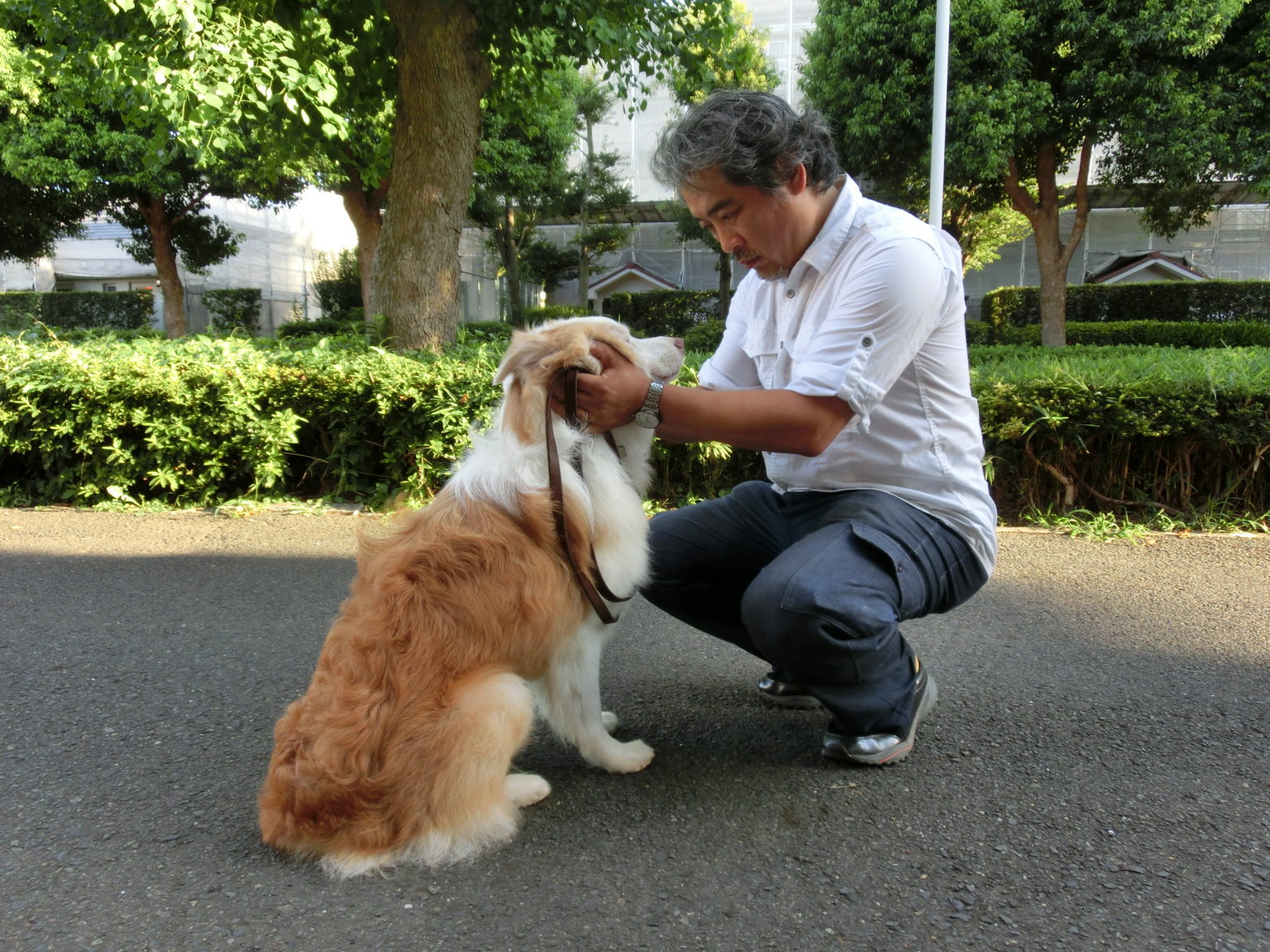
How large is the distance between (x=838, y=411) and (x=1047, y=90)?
1368 cm

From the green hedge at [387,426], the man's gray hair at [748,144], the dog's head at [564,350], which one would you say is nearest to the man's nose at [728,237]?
the man's gray hair at [748,144]

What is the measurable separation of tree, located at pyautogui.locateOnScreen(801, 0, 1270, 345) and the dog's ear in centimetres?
1282

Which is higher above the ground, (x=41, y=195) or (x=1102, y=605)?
(x=41, y=195)

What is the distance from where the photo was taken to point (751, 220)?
267 centimetres

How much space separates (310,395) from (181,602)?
1.93 m

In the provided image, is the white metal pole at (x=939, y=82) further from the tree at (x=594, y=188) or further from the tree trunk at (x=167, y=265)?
the tree trunk at (x=167, y=265)

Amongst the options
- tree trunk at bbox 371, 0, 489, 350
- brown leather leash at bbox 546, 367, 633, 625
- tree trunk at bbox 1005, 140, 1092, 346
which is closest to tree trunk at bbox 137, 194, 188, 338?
tree trunk at bbox 371, 0, 489, 350

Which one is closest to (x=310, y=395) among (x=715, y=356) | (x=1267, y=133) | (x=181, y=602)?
(x=181, y=602)

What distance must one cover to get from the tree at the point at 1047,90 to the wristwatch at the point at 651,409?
12771mm

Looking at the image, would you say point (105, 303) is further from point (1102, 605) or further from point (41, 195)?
point (1102, 605)

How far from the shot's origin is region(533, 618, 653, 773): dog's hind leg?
247cm

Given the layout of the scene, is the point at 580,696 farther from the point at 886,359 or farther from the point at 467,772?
the point at 886,359

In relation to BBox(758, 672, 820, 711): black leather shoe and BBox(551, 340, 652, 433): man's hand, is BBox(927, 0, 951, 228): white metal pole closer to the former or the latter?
BBox(758, 672, 820, 711): black leather shoe

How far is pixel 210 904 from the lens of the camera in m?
2.07
